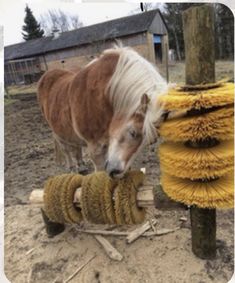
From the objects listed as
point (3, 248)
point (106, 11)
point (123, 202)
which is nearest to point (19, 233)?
point (3, 248)

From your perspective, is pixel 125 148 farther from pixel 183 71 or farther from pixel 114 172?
pixel 183 71

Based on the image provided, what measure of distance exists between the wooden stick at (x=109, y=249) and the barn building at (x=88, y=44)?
0.45 m

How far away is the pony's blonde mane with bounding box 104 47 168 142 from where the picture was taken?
54 centimetres

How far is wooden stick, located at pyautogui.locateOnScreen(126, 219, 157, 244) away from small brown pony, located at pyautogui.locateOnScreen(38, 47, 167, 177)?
0.66 feet

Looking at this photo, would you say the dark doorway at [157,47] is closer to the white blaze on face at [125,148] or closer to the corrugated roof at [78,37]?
the corrugated roof at [78,37]

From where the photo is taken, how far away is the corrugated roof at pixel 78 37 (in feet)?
2.02

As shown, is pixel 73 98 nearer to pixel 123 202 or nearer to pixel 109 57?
pixel 109 57

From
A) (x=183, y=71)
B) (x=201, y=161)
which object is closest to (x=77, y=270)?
(x=201, y=161)

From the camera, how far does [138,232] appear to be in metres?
0.74

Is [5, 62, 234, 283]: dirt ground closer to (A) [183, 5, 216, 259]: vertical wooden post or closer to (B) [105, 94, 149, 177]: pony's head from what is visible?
(B) [105, 94, 149, 177]: pony's head

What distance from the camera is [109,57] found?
2.15ft

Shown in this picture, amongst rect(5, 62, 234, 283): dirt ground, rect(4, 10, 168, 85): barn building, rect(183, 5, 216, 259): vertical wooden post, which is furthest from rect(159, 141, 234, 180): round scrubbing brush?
rect(4, 10, 168, 85): barn building

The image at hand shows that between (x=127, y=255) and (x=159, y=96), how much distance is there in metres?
0.40

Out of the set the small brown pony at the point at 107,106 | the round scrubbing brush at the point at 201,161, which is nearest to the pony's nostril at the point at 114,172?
the small brown pony at the point at 107,106
